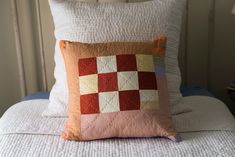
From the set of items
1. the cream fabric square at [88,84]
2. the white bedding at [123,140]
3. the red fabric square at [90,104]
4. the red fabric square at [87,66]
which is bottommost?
the white bedding at [123,140]

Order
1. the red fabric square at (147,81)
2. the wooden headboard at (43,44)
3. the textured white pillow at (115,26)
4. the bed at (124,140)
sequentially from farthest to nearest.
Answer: the wooden headboard at (43,44) → the textured white pillow at (115,26) → the red fabric square at (147,81) → the bed at (124,140)

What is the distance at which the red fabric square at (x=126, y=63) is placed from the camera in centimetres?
110

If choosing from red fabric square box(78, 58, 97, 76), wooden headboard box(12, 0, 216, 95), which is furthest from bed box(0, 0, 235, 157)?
wooden headboard box(12, 0, 216, 95)

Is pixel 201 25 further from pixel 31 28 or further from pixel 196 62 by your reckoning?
pixel 31 28

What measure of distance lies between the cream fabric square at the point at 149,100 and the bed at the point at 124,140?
0.34 feet

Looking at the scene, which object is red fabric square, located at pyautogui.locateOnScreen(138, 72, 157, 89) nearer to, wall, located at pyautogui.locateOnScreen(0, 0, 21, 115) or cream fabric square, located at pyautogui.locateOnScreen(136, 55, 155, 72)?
cream fabric square, located at pyautogui.locateOnScreen(136, 55, 155, 72)

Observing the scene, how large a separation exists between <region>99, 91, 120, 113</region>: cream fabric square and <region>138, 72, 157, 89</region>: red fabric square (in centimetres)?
9

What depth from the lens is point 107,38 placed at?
1248 millimetres

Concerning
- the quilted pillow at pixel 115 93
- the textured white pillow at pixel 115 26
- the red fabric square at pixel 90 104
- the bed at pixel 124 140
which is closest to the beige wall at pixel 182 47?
the textured white pillow at pixel 115 26

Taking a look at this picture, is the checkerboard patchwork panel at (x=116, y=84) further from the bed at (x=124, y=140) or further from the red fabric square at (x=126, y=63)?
the bed at (x=124, y=140)

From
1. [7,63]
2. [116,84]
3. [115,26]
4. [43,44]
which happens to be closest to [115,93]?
[116,84]

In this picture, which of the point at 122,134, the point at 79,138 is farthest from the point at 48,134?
the point at 122,134

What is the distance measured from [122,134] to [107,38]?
373mm

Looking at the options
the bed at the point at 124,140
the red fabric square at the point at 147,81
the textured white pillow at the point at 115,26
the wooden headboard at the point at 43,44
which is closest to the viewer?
the bed at the point at 124,140
